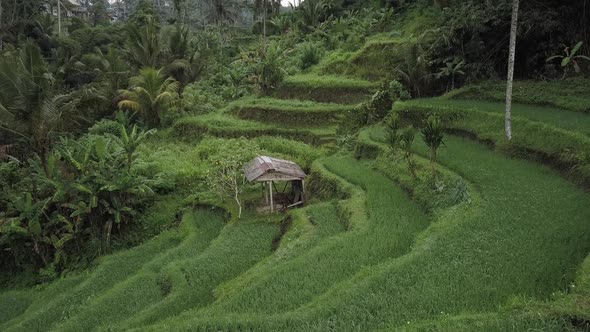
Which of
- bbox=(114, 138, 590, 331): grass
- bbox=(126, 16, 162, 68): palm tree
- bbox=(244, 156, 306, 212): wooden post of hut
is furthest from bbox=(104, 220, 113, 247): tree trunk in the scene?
bbox=(126, 16, 162, 68): palm tree

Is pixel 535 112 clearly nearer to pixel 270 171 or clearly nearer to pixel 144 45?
pixel 270 171

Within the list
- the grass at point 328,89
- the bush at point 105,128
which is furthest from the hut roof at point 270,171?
the bush at point 105,128

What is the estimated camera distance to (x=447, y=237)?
7.30 m

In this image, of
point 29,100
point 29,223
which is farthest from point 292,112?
point 29,223

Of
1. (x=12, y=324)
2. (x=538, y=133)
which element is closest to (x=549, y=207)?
(x=538, y=133)

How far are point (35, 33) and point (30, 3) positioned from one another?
166 inches

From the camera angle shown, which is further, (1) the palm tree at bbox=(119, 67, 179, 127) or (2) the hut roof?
(1) the palm tree at bbox=(119, 67, 179, 127)

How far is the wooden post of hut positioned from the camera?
1181 centimetres

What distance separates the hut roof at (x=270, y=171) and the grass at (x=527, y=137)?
4.96 metres

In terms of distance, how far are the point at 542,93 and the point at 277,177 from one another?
28.1 ft

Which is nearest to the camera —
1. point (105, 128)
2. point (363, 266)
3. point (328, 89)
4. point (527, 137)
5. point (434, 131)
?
point (363, 266)

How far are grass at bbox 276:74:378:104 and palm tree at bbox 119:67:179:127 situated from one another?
196 inches

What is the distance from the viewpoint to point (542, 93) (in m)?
14.4

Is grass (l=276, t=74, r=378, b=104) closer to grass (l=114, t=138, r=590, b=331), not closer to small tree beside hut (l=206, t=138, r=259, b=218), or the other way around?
small tree beside hut (l=206, t=138, r=259, b=218)
